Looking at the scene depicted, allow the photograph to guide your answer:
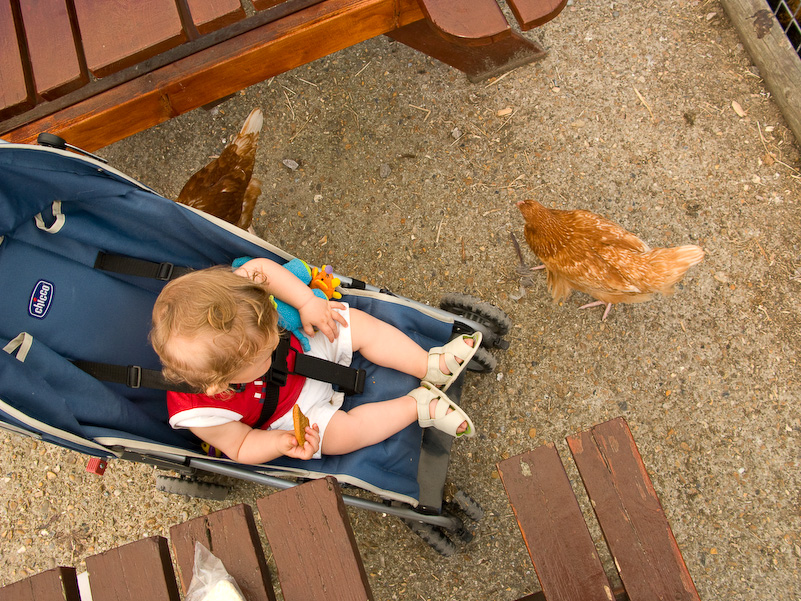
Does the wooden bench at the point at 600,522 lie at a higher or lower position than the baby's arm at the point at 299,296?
lower

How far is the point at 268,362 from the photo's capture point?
1665mm

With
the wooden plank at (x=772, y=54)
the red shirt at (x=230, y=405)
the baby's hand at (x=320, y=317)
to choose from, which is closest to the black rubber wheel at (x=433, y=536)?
the red shirt at (x=230, y=405)

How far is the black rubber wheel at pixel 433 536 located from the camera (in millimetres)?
2002

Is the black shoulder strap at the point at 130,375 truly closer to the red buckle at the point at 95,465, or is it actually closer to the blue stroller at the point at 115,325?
the blue stroller at the point at 115,325

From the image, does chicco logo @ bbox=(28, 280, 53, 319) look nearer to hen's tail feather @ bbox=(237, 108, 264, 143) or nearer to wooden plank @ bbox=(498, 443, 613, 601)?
hen's tail feather @ bbox=(237, 108, 264, 143)

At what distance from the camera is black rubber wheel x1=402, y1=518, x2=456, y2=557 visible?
2.00 meters

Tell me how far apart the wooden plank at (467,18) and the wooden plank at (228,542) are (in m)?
1.65

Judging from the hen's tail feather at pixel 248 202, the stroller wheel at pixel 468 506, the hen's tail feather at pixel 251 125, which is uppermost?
the hen's tail feather at pixel 251 125

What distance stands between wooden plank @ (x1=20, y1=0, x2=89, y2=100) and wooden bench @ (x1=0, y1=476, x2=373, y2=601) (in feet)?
5.20

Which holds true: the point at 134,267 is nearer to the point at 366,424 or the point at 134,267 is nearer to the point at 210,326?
the point at 210,326

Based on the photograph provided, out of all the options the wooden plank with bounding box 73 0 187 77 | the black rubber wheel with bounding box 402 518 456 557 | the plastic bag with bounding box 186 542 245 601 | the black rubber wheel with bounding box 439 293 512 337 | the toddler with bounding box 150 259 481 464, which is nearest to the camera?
the plastic bag with bounding box 186 542 245 601

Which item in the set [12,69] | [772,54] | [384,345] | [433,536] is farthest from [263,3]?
[772,54]

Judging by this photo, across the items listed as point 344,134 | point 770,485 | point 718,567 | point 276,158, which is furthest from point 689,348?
point 276,158

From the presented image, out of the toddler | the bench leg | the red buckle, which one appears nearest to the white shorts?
the toddler
